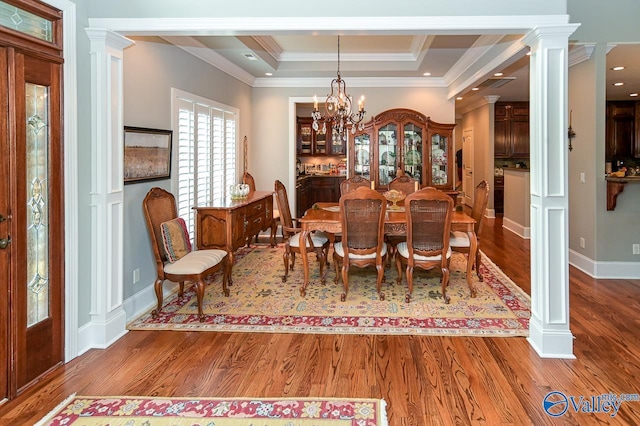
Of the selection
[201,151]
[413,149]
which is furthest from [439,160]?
[201,151]

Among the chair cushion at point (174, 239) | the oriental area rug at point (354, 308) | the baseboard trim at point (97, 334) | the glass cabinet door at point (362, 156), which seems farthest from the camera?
the glass cabinet door at point (362, 156)

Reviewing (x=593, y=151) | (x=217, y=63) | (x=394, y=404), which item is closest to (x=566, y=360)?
(x=394, y=404)

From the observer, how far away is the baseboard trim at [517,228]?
7.24 m

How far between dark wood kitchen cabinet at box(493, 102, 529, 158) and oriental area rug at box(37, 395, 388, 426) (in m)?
8.81

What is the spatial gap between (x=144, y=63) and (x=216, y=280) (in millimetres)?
2342

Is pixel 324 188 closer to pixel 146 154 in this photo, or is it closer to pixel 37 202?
pixel 146 154

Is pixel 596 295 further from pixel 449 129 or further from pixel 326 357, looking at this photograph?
pixel 449 129

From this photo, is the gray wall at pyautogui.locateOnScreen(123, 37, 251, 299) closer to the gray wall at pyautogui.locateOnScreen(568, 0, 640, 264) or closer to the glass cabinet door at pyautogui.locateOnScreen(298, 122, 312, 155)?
the gray wall at pyautogui.locateOnScreen(568, 0, 640, 264)

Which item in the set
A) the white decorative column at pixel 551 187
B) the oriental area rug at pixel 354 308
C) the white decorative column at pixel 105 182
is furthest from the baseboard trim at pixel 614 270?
the white decorative column at pixel 105 182

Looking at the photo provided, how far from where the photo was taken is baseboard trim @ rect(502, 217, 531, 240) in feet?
23.7

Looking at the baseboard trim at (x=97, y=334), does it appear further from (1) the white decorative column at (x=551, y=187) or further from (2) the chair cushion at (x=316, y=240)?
(1) the white decorative column at (x=551, y=187)

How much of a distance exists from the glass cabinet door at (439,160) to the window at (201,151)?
3.12m

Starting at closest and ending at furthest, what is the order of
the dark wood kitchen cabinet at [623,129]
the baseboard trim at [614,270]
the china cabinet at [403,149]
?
1. the baseboard trim at [614,270]
2. the china cabinet at [403,149]
3. the dark wood kitchen cabinet at [623,129]

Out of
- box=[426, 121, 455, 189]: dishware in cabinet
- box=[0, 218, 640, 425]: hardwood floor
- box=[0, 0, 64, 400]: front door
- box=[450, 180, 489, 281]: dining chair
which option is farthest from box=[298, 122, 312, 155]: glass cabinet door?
box=[0, 0, 64, 400]: front door
